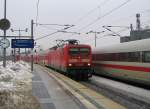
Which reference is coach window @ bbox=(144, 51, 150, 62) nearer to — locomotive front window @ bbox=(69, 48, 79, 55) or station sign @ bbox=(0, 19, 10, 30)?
station sign @ bbox=(0, 19, 10, 30)

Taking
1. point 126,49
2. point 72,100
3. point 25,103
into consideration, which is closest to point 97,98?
point 72,100

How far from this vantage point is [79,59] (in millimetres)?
33219

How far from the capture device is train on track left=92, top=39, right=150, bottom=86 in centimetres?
2258

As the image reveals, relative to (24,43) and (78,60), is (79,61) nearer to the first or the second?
(78,60)

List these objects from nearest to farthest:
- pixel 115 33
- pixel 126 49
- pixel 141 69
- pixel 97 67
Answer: pixel 141 69, pixel 126 49, pixel 97 67, pixel 115 33

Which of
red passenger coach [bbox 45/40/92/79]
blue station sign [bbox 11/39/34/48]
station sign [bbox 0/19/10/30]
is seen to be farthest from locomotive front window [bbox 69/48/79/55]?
station sign [bbox 0/19/10/30]

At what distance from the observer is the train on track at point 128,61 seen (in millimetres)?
22578

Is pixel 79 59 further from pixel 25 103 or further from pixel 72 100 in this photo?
pixel 25 103

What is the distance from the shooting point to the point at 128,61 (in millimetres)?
25922

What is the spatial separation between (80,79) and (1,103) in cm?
2276

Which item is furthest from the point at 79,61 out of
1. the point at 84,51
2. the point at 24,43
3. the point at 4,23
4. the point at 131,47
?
the point at 4,23

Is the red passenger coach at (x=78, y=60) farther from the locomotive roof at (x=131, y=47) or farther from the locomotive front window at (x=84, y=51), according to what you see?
the locomotive roof at (x=131, y=47)

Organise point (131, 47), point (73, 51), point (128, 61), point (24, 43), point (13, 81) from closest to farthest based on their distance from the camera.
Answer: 1. point (13, 81)
2. point (131, 47)
3. point (128, 61)
4. point (73, 51)
5. point (24, 43)

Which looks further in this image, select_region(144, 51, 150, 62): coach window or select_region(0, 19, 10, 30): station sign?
select_region(0, 19, 10, 30): station sign
